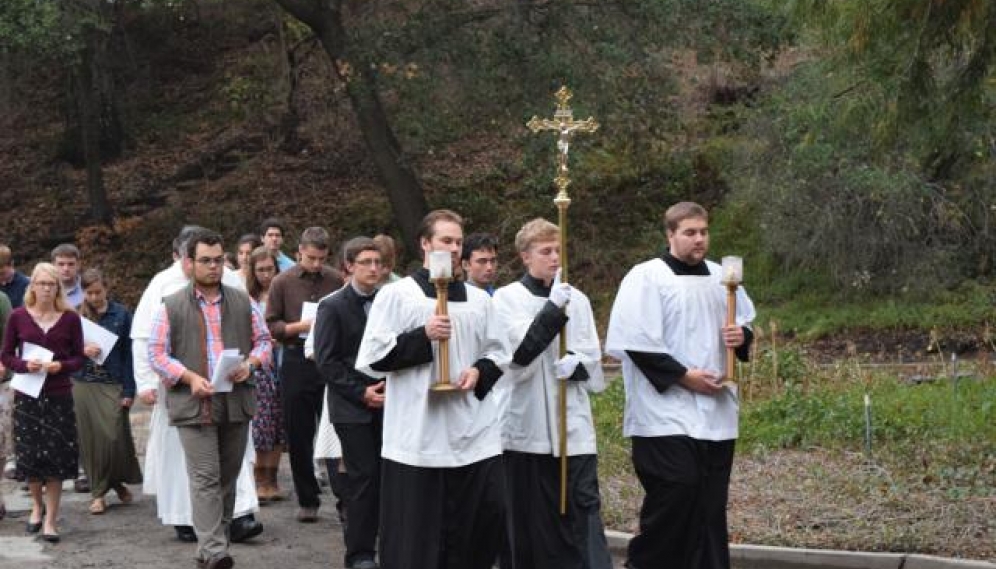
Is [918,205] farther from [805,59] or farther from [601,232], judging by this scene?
[601,232]

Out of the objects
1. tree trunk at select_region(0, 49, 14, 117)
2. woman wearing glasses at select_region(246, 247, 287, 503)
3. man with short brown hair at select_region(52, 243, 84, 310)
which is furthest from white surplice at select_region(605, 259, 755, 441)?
tree trunk at select_region(0, 49, 14, 117)

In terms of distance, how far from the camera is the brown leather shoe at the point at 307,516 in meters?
11.7

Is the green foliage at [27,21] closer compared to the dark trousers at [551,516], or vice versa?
the dark trousers at [551,516]

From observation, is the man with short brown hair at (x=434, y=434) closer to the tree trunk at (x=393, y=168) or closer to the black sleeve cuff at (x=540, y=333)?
the black sleeve cuff at (x=540, y=333)

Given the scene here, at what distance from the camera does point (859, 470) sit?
11.5 m

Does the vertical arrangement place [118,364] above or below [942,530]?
above

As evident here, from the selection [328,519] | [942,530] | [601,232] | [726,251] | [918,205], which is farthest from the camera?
[601,232]

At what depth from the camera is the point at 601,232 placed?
2508 cm

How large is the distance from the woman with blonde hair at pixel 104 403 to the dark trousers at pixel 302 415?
1384 mm

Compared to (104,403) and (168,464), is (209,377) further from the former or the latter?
(104,403)

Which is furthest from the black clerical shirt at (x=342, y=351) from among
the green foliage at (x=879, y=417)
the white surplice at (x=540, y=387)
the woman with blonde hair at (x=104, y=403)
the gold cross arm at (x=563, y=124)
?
the green foliage at (x=879, y=417)

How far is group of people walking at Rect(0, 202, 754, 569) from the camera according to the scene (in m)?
7.99

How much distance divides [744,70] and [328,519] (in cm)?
1563

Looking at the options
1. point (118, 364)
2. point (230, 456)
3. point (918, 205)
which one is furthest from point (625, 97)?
point (230, 456)
